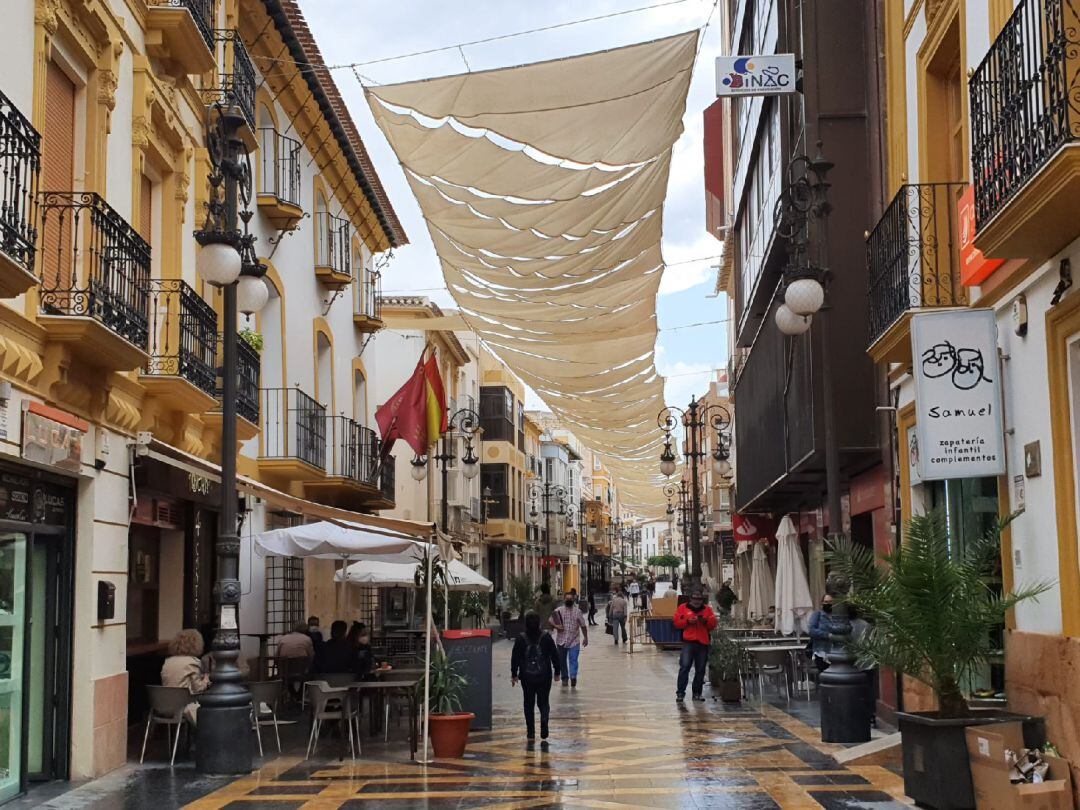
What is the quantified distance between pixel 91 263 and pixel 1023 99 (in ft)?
25.6

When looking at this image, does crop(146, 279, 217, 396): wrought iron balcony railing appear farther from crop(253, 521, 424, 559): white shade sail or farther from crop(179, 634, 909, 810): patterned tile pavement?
crop(179, 634, 909, 810): patterned tile pavement

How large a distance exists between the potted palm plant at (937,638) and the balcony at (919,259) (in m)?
2.72

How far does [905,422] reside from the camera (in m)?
14.6

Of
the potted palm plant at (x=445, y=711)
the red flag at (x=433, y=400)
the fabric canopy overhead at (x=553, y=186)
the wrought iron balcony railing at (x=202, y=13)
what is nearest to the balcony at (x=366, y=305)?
the fabric canopy overhead at (x=553, y=186)

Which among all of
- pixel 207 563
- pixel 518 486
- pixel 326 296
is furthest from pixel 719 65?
pixel 518 486

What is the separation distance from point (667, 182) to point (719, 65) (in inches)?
65.4

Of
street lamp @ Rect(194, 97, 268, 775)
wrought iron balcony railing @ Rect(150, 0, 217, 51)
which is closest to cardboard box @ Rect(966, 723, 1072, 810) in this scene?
street lamp @ Rect(194, 97, 268, 775)

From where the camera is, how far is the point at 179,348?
14203mm

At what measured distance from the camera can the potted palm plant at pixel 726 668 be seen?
19656 mm

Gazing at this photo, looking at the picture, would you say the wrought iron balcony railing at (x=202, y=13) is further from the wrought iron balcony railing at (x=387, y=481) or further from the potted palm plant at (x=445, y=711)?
the wrought iron balcony railing at (x=387, y=481)

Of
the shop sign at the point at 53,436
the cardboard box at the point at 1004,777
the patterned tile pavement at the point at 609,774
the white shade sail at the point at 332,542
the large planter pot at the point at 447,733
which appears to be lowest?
the patterned tile pavement at the point at 609,774

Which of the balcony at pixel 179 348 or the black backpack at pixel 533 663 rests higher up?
the balcony at pixel 179 348

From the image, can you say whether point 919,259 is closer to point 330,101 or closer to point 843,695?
point 843,695

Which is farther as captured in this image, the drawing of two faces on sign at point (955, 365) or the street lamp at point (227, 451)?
the street lamp at point (227, 451)
